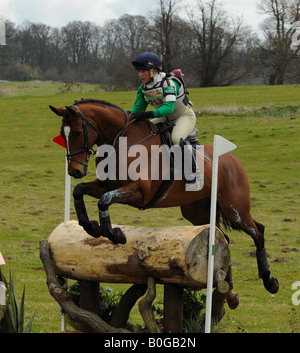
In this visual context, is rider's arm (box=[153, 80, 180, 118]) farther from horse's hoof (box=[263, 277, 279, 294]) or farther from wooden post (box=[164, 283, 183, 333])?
horse's hoof (box=[263, 277, 279, 294])

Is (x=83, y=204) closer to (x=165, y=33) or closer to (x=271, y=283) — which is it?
(x=271, y=283)

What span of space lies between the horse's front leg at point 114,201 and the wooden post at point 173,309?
70 cm

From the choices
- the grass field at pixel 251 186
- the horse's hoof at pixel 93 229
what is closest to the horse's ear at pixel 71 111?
the horse's hoof at pixel 93 229

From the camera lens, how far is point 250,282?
9.72 m

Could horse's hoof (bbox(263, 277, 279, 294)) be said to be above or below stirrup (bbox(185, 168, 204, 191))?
below

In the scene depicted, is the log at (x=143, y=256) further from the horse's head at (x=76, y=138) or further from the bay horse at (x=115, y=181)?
the horse's head at (x=76, y=138)

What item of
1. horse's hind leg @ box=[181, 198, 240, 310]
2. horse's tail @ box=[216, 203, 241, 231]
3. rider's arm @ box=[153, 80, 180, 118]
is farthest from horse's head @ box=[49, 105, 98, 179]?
horse's tail @ box=[216, 203, 241, 231]

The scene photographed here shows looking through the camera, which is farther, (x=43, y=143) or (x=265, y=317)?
(x=43, y=143)

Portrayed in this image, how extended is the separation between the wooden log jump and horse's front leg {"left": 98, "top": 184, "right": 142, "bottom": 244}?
0.29 m

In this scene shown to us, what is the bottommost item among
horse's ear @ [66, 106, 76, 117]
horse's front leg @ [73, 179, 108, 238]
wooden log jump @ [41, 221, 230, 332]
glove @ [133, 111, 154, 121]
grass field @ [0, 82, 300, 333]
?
grass field @ [0, 82, 300, 333]

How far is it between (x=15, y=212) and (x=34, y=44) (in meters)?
30.0

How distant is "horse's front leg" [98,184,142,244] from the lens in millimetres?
5148
